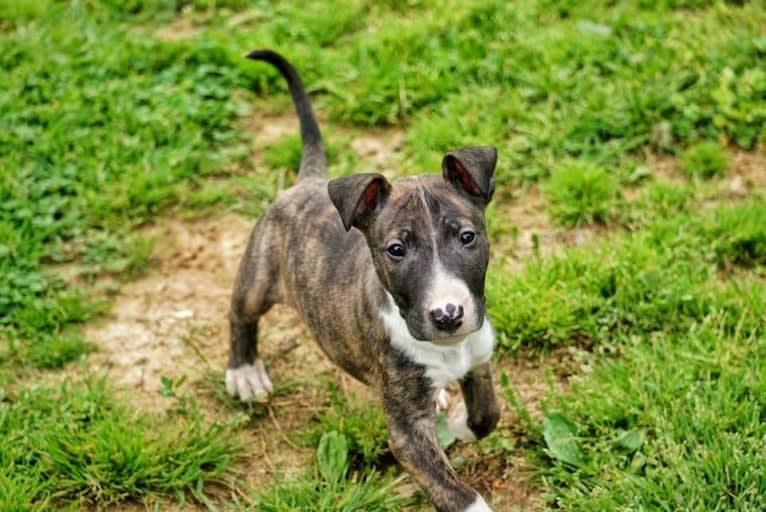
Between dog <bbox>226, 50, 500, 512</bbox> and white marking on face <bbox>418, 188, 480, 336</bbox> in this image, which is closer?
white marking on face <bbox>418, 188, 480, 336</bbox>

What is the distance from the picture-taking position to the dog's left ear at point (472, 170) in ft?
14.4

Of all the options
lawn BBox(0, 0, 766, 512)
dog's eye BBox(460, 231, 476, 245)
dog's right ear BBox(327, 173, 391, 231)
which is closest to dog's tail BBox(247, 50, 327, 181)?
lawn BBox(0, 0, 766, 512)

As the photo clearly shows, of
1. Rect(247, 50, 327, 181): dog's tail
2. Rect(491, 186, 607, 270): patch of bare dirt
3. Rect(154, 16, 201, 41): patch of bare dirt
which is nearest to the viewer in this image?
Rect(247, 50, 327, 181): dog's tail

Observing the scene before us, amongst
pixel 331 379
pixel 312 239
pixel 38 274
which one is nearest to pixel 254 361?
pixel 331 379

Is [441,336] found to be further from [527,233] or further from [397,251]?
[527,233]

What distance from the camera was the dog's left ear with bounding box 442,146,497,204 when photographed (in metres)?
4.39

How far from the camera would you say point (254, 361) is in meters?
5.82

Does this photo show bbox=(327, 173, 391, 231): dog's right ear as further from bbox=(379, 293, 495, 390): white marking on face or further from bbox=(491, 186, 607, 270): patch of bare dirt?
bbox=(491, 186, 607, 270): patch of bare dirt

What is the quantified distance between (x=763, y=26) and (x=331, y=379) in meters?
3.87

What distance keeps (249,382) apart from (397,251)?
68.2 inches

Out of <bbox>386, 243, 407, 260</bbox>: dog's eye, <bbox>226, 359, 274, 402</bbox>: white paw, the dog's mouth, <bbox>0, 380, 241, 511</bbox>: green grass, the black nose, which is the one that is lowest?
<bbox>0, 380, 241, 511</bbox>: green grass

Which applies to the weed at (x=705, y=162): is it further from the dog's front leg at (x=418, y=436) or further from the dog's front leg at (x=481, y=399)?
the dog's front leg at (x=418, y=436)

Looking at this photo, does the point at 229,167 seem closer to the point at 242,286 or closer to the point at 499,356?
the point at 242,286

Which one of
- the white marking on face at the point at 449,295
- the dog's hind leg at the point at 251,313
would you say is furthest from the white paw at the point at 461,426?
the white marking on face at the point at 449,295
